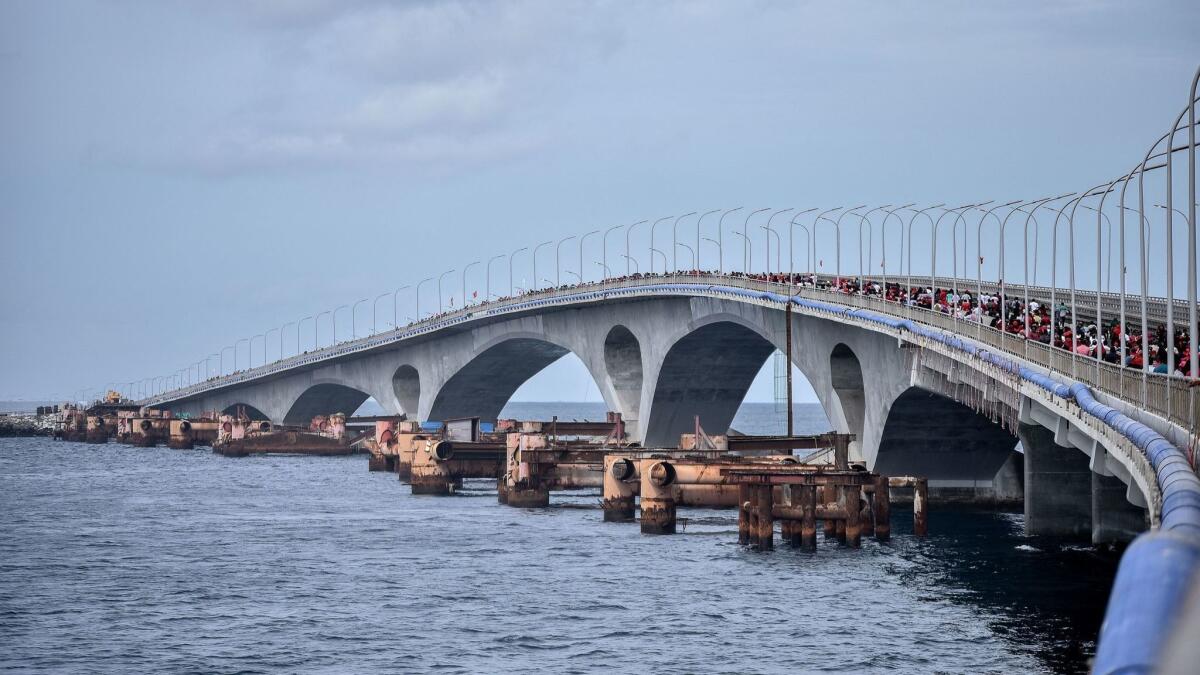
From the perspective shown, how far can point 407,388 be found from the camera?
15238 centimetres

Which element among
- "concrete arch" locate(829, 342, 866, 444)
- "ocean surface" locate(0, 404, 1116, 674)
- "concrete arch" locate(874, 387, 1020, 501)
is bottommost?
"ocean surface" locate(0, 404, 1116, 674)

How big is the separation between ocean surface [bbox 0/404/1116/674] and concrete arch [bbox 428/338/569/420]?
198 feet

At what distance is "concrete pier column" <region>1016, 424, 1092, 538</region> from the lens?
61.1 m

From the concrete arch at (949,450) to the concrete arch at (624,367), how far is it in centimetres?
4115

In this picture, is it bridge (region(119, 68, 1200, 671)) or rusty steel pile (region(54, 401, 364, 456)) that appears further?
rusty steel pile (region(54, 401, 364, 456))

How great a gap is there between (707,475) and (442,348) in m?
83.6

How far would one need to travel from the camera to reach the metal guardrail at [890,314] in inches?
1286

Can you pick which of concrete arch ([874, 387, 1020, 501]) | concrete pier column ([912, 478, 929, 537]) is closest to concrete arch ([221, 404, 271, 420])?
concrete arch ([874, 387, 1020, 501])

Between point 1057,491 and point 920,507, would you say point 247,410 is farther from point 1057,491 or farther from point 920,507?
point 1057,491

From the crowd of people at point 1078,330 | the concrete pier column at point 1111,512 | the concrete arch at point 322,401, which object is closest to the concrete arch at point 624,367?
the crowd of people at point 1078,330

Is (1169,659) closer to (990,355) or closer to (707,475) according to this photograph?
(990,355)

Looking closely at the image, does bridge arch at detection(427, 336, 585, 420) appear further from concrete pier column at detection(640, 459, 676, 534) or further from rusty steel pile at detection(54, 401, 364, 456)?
concrete pier column at detection(640, 459, 676, 534)

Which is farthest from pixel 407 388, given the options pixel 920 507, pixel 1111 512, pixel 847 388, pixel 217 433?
pixel 1111 512

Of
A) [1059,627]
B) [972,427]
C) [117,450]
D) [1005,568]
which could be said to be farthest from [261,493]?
[117,450]
